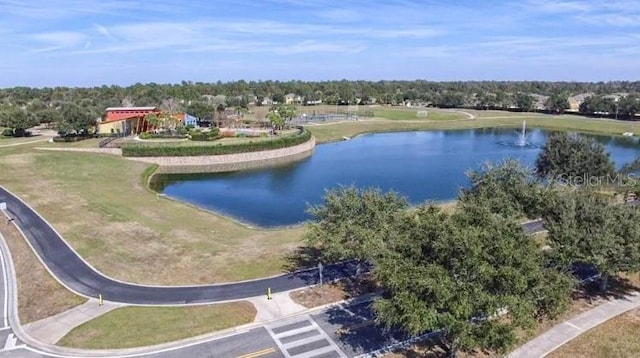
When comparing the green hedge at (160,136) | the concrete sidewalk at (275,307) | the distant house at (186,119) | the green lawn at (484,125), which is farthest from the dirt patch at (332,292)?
the green lawn at (484,125)

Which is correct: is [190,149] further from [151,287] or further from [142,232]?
[151,287]

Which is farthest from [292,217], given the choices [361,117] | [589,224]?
[361,117]

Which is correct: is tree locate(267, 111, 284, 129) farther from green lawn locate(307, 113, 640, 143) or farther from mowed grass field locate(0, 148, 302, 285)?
mowed grass field locate(0, 148, 302, 285)

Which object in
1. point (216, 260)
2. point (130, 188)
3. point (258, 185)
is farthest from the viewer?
point (258, 185)

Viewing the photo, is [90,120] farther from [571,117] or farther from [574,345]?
[571,117]

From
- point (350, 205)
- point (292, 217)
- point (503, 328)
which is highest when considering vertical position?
point (350, 205)

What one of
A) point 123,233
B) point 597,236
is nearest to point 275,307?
point 597,236

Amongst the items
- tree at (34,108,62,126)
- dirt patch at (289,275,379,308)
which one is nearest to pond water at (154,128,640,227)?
dirt patch at (289,275,379,308)
